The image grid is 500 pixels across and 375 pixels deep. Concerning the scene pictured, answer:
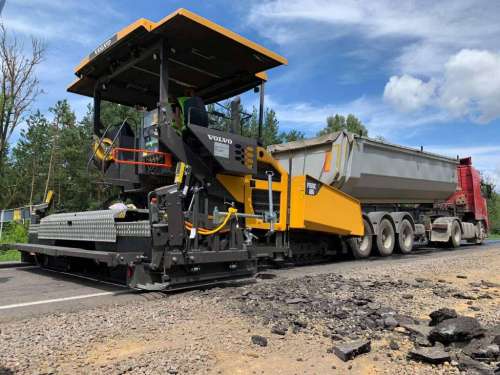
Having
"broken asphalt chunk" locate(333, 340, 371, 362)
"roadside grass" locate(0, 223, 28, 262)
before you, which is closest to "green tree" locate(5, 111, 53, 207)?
"roadside grass" locate(0, 223, 28, 262)

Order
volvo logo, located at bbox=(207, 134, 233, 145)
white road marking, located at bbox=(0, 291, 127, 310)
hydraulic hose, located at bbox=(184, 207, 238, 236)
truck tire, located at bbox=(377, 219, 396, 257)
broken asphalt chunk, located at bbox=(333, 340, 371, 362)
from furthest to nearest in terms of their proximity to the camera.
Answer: truck tire, located at bbox=(377, 219, 396, 257)
volvo logo, located at bbox=(207, 134, 233, 145)
hydraulic hose, located at bbox=(184, 207, 238, 236)
white road marking, located at bbox=(0, 291, 127, 310)
broken asphalt chunk, located at bbox=(333, 340, 371, 362)

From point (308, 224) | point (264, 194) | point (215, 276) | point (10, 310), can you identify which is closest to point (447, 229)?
point (308, 224)

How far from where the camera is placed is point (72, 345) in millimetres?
3586

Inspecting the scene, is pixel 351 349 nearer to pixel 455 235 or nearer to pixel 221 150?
pixel 221 150

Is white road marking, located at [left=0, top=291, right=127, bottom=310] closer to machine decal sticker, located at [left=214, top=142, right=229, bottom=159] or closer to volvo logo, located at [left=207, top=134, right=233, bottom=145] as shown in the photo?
machine decal sticker, located at [left=214, top=142, right=229, bottom=159]

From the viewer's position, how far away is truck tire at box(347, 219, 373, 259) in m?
10.6

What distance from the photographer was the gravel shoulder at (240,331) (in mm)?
3221

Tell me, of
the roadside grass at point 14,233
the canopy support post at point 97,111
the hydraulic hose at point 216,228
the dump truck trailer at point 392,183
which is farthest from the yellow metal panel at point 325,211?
the roadside grass at point 14,233

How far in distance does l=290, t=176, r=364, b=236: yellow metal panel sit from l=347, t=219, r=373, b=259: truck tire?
451mm

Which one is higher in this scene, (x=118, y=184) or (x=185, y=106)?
(x=185, y=106)

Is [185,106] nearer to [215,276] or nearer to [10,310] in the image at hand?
[215,276]

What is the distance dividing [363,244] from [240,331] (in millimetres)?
7523

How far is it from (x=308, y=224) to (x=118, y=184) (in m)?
3.51

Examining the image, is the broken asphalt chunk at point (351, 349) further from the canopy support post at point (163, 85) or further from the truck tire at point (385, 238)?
the truck tire at point (385, 238)
